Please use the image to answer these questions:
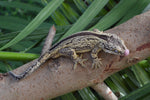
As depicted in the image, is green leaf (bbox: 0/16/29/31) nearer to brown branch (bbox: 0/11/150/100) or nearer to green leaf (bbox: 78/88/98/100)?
brown branch (bbox: 0/11/150/100)

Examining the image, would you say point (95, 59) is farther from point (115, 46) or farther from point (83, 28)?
point (83, 28)

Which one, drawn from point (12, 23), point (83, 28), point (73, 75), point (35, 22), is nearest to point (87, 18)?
point (83, 28)

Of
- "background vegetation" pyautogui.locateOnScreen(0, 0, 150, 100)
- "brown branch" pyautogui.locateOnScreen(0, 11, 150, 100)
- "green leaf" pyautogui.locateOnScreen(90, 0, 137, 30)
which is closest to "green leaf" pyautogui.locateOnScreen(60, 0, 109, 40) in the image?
"background vegetation" pyautogui.locateOnScreen(0, 0, 150, 100)

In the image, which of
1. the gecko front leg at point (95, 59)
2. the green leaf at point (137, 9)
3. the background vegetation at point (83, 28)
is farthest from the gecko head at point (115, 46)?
the green leaf at point (137, 9)

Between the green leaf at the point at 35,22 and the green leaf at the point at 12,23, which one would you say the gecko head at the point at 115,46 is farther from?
the green leaf at the point at 12,23

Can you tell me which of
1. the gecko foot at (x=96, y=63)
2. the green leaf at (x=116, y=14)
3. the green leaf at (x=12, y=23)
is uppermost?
the green leaf at (x=12, y=23)

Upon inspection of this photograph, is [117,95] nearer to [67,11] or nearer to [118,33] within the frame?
[118,33]
